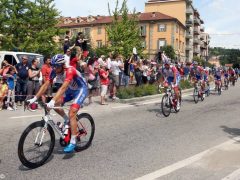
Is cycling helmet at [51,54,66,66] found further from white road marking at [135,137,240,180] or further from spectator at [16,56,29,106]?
spectator at [16,56,29,106]

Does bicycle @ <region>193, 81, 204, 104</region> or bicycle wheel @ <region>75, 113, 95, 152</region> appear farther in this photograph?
bicycle @ <region>193, 81, 204, 104</region>

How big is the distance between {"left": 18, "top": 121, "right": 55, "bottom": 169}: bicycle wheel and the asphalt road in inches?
6.0

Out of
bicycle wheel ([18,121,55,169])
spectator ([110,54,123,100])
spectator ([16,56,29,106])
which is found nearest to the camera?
bicycle wheel ([18,121,55,169])

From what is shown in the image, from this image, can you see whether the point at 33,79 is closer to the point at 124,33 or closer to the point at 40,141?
the point at 40,141

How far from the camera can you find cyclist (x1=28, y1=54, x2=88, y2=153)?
6.33 m

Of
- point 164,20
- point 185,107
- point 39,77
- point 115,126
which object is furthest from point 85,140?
point 164,20

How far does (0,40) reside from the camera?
127 feet

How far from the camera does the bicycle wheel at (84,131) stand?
23.2 feet

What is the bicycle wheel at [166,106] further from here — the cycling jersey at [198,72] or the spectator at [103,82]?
the cycling jersey at [198,72]

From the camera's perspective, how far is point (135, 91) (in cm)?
1744

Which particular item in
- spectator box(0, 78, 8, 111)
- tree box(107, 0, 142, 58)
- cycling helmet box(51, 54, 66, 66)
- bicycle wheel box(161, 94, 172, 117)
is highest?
tree box(107, 0, 142, 58)

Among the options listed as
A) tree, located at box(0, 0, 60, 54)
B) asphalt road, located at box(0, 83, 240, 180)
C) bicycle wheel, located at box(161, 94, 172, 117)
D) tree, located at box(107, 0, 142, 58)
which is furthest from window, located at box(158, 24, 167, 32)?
asphalt road, located at box(0, 83, 240, 180)

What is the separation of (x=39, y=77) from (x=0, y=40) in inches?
1074

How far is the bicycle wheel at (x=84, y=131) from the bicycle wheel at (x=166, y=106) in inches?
201
